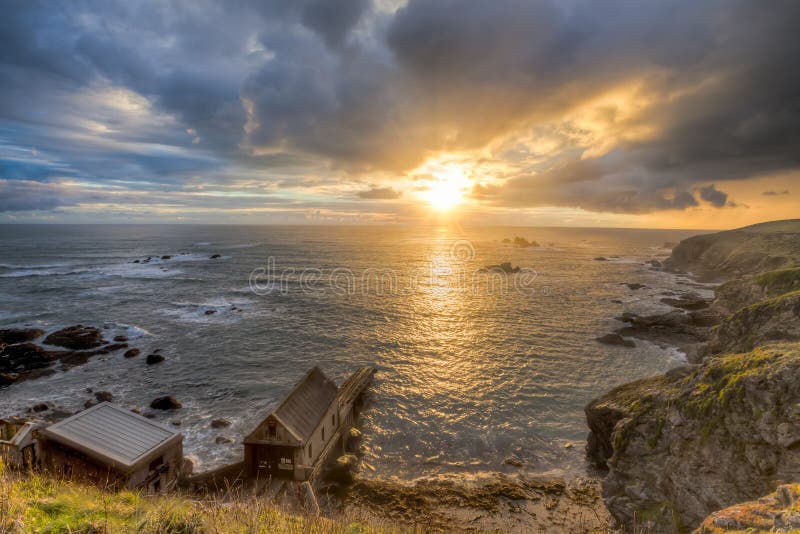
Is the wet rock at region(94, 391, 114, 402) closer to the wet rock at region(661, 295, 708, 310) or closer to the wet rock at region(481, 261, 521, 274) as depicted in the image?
the wet rock at region(661, 295, 708, 310)

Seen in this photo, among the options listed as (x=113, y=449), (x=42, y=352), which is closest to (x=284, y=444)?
(x=113, y=449)

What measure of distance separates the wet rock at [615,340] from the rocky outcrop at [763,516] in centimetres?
4014

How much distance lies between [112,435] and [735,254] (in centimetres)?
13248

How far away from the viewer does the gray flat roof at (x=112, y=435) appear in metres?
16.7

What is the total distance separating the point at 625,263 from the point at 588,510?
127775 millimetres

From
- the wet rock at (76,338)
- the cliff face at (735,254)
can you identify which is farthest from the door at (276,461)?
the cliff face at (735,254)

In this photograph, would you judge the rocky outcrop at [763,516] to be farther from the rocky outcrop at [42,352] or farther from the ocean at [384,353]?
the rocky outcrop at [42,352]

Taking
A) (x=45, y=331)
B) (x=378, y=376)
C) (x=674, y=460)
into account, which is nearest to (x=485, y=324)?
(x=378, y=376)

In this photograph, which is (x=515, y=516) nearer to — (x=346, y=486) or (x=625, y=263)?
(x=346, y=486)

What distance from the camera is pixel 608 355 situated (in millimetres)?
42625

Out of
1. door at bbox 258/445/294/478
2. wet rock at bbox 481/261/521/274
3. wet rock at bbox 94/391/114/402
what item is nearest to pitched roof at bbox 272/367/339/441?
door at bbox 258/445/294/478

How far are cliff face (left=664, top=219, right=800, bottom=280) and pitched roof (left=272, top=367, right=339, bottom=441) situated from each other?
83344mm

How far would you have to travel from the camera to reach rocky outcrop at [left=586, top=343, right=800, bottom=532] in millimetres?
13469

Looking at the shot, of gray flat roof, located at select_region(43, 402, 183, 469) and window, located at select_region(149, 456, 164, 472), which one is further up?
gray flat roof, located at select_region(43, 402, 183, 469)
